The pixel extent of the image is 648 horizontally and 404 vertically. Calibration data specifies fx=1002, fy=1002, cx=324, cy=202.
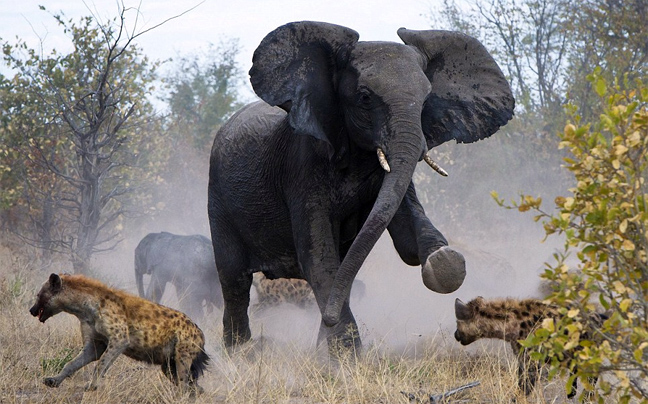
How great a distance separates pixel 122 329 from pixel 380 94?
220 centimetres

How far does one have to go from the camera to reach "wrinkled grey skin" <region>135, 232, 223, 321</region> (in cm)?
1182

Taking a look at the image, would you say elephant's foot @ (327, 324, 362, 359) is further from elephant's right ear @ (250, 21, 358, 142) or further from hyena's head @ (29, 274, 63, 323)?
hyena's head @ (29, 274, 63, 323)

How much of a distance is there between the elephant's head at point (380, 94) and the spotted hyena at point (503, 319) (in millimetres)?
396

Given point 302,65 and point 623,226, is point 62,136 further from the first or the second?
point 623,226

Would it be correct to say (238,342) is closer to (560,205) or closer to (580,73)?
(560,205)

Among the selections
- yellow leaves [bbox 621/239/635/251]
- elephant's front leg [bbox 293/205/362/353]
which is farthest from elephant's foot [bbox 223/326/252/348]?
yellow leaves [bbox 621/239/635/251]

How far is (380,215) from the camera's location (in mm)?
6137

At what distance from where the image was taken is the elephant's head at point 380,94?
6.28 metres

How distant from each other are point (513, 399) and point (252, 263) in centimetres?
296

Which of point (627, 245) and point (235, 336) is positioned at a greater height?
point (627, 245)

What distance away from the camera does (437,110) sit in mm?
7355

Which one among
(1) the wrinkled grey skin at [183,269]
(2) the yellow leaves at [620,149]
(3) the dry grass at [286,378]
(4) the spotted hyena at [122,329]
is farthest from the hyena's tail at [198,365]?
(1) the wrinkled grey skin at [183,269]

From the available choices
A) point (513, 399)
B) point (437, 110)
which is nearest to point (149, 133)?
point (437, 110)

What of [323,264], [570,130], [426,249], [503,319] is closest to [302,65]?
[323,264]
